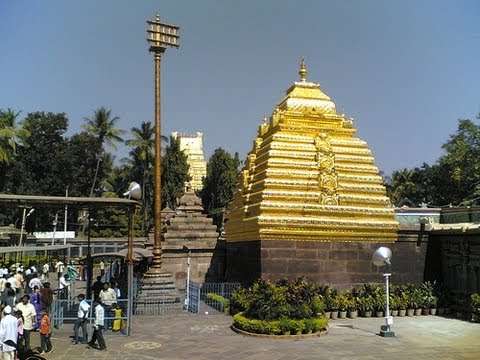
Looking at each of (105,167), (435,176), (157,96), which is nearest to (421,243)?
(157,96)

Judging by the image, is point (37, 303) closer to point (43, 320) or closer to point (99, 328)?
point (43, 320)

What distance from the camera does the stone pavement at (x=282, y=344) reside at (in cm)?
1190

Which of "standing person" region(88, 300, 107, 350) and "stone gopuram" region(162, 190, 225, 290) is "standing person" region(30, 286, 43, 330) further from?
"stone gopuram" region(162, 190, 225, 290)

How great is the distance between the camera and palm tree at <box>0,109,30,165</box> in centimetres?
4593

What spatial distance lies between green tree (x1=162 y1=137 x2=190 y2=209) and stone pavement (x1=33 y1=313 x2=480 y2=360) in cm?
3536

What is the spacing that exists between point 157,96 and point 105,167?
127 ft

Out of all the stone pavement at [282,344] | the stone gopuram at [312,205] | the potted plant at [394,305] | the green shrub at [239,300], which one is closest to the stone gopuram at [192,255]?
the stone gopuram at [312,205]

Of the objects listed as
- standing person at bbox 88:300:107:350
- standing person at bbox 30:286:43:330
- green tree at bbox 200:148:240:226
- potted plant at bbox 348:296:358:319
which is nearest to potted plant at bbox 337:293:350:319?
potted plant at bbox 348:296:358:319

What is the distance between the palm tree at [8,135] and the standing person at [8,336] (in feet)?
128

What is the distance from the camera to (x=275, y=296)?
14805 mm

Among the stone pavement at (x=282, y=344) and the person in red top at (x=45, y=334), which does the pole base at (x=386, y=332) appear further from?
the person in red top at (x=45, y=334)

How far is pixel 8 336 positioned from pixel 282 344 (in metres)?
6.85

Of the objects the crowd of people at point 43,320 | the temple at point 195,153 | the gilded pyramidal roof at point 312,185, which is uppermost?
the temple at point 195,153

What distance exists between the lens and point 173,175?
52.5m
